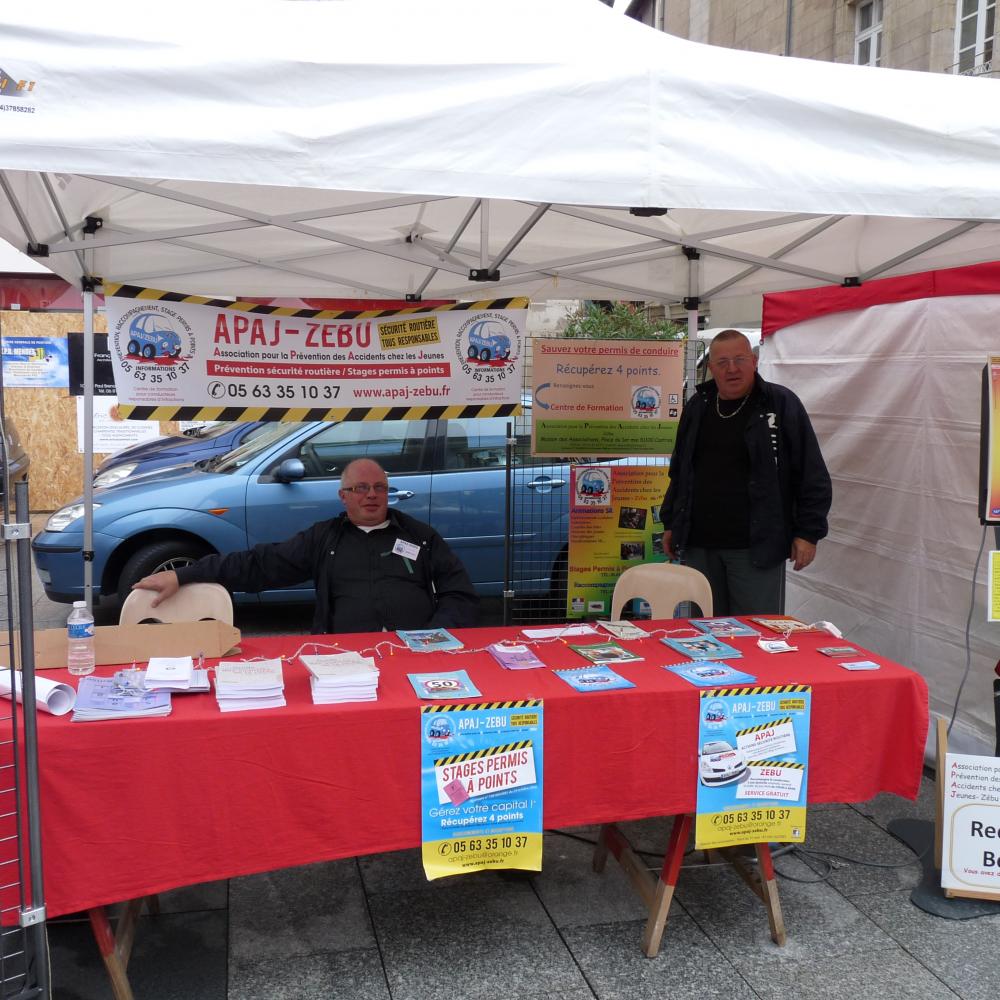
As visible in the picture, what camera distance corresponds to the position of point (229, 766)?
219 cm

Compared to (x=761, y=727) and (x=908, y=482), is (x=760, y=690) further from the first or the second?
(x=908, y=482)

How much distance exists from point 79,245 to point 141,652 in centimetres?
188

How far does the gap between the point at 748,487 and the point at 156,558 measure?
11.9 ft

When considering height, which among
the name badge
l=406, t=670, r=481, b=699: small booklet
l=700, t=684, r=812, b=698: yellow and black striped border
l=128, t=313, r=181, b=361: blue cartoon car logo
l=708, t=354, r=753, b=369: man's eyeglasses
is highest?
l=128, t=313, r=181, b=361: blue cartoon car logo

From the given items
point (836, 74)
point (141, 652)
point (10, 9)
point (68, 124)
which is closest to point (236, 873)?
point (141, 652)

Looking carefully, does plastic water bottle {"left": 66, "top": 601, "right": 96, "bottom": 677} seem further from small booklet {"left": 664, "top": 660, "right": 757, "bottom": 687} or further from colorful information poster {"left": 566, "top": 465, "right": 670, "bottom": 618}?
colorful information poster {"left": 566, "top": 465, "right": 670, "bottom": 618}

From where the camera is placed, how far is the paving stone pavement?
2439 millimetres

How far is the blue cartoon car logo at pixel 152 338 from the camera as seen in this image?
4.25 meters

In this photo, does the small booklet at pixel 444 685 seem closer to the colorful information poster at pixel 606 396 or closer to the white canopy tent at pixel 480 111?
the white canopy tent at pixel 480 111

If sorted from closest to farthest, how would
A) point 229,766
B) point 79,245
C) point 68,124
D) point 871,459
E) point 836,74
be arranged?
point 68,124 → point 229,766 → point 836,74 → point 79,245 → point 871,459

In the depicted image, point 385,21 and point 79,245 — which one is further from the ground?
point 385,21

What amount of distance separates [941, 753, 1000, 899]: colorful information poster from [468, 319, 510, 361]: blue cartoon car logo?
2.77 metres

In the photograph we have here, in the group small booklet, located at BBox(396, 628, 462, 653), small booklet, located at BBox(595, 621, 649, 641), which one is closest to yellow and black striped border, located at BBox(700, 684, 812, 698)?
small booklet, located at BBox(595, 621, 649, 641)

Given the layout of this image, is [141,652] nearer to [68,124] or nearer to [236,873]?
[236,873]
